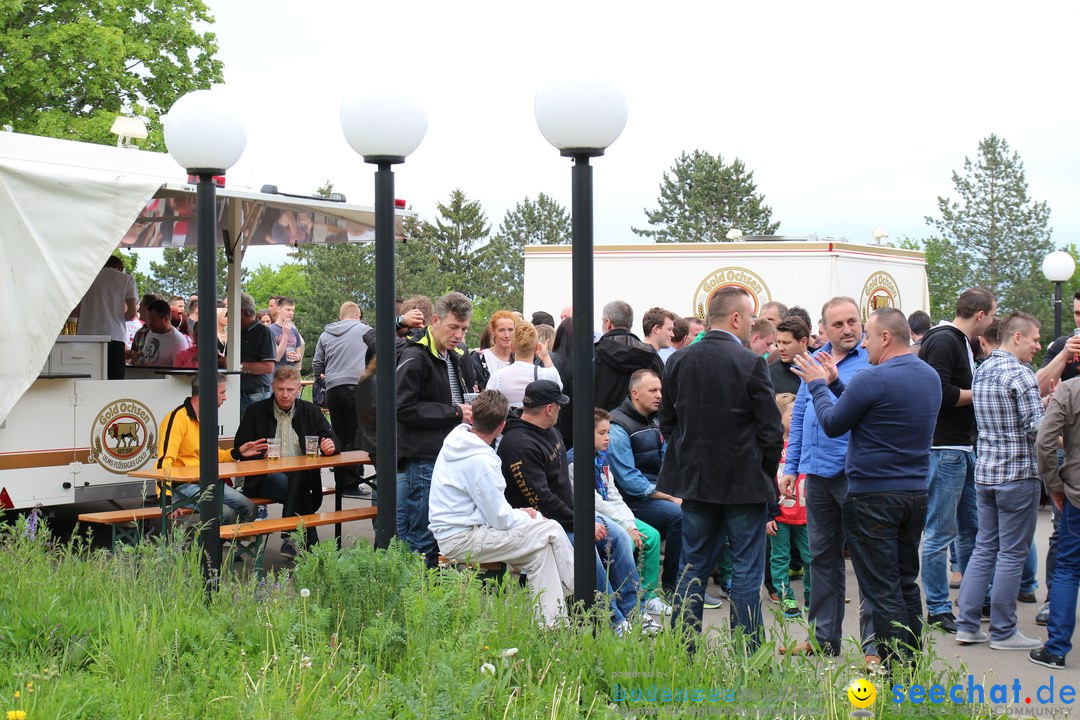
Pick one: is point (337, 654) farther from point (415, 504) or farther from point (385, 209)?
point (415, 504)

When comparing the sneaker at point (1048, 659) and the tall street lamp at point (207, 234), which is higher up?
the tall street lamp at point (207, 234)

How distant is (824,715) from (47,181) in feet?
21.2

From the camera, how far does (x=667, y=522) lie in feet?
23.4

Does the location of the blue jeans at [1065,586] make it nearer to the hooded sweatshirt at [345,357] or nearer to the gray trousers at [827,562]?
the gray trousers at [827,562]

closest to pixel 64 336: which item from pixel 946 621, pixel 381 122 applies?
pixel 381 122

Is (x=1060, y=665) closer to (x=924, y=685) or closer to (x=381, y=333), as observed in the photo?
(x=924, y=685)

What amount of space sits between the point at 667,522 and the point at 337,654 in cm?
331

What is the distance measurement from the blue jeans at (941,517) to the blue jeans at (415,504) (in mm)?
3162

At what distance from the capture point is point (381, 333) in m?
5.67

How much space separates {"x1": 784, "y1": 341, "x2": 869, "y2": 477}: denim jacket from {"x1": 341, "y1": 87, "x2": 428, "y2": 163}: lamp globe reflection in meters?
2.58

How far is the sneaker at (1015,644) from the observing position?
6.18m

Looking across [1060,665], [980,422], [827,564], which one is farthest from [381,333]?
[1060,665]

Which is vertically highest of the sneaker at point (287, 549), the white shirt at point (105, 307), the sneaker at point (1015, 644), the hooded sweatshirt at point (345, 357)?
the white shirt at point (105, 307)

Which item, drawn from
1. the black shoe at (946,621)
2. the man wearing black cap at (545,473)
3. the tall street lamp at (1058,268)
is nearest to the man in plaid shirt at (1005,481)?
the black shoe at (946,621)
